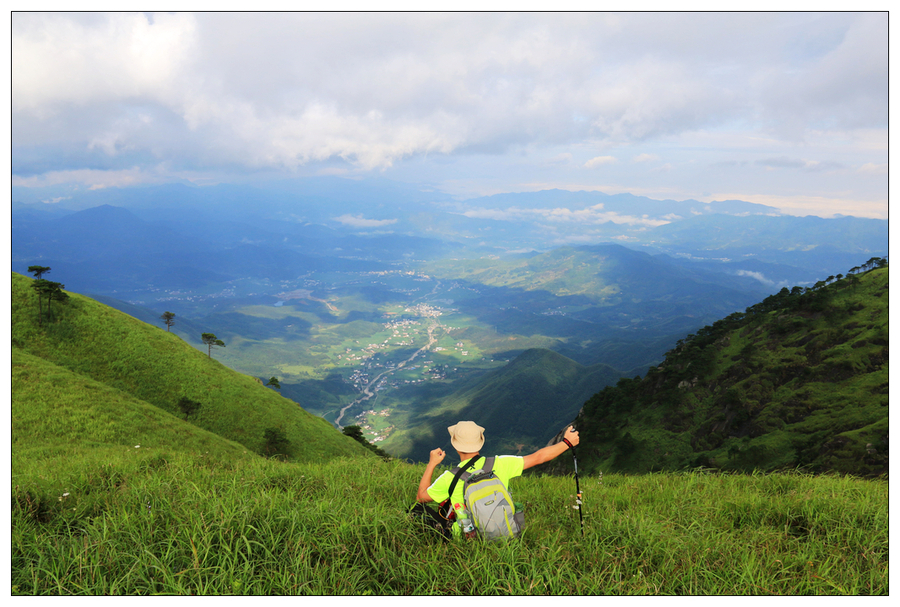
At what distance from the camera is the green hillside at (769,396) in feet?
152

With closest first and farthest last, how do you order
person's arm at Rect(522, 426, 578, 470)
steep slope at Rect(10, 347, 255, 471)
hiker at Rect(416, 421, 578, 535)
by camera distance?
hiker at Rect(416, 421, 578, 535) < person's arm at Rect(522, 426, 578, 470) < steep slope at Rect(10, 347, 255, 471)

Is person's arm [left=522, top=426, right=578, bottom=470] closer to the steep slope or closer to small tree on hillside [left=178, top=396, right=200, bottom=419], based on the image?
the steep slope

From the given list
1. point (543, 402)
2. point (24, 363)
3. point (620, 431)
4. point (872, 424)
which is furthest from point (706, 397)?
point (543, 402)

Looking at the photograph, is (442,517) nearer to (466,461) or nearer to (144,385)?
(466,461)

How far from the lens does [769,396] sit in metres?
64.4

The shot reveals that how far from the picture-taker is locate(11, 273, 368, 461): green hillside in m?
24.7

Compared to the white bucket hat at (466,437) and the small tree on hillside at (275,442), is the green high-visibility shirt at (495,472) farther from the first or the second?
the small tree on hillside at (275,442)

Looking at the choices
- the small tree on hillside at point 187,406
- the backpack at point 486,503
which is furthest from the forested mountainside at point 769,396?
the small tree on hillside at point 187,406

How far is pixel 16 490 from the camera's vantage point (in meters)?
4.75

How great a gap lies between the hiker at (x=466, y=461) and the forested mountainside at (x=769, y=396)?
46.9 m

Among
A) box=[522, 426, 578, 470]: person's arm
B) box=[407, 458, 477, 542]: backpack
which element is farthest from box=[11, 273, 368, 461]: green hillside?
box=[522, 426, 578, 470]: person's arm

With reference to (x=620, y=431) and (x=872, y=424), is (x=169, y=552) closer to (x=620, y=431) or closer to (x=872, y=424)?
(x=872, y=424)

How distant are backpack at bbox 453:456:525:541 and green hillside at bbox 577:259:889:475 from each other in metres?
45.4

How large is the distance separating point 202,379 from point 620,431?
7229cm
